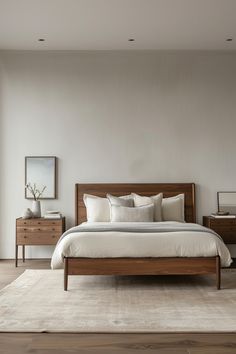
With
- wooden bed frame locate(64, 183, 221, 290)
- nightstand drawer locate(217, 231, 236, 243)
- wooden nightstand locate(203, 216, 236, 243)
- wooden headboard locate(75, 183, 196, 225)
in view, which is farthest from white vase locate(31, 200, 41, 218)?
nightstand drawer locate(217, 231, 236, 243)

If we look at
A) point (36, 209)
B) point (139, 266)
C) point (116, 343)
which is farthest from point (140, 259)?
point (36, 209)

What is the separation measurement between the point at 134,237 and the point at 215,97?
10.00 ft

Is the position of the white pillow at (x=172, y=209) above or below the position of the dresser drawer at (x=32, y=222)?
above

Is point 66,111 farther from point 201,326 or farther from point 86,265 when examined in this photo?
point 201,326

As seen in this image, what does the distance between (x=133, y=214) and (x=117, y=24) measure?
2403mm

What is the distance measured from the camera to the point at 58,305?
3.91 meters

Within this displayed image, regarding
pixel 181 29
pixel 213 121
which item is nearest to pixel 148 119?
pixel 213 121

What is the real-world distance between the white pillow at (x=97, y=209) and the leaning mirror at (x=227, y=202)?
1.69 meters

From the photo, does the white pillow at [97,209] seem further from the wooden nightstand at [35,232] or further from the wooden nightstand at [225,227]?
the wooden nightstand at [225,227]

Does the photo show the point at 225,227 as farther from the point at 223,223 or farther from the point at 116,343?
the point at 116,343

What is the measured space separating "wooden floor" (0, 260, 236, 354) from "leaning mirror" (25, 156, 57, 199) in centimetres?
349

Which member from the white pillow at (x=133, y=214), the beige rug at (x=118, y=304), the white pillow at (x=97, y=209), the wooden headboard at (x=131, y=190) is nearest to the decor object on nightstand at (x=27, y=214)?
the wooden headboard at (x=131, y=190)

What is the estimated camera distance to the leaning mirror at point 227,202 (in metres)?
6.49

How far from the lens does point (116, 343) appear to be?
116 inches
